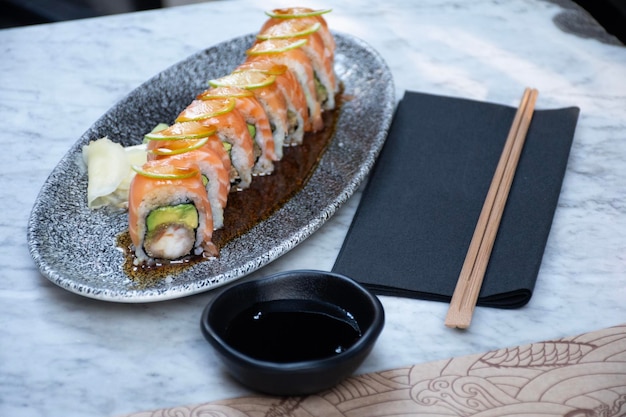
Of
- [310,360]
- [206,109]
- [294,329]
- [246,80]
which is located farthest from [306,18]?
[310,360]

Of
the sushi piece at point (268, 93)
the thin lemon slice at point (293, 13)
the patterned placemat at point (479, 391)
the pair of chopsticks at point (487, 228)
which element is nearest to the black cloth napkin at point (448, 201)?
the pair of chopsticks at point (487, 228)

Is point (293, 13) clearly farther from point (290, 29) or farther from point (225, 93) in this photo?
point (225, 93)

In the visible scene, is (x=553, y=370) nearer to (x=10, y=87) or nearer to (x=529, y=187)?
(x=529, y=187)

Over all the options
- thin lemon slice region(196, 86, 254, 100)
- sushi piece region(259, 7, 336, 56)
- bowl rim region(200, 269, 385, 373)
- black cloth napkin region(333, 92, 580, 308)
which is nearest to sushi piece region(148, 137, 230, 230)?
thin lemon slice region(196, 86, 254, 100)

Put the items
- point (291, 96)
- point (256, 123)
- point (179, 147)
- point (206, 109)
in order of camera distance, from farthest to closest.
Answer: point (291, 96) → point (256, 123) → point (206, 109) → point (179, 147)

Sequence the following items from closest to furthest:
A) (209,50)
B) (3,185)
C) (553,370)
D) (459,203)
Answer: (553,370) → (459,203) → (3,185) → (209,50)

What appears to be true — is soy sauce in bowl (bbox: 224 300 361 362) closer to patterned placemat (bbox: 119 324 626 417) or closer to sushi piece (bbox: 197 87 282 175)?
patterned placemat (bbox: 119 324 626 417)

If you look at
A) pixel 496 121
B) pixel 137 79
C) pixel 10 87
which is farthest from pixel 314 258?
pixel 10 87
